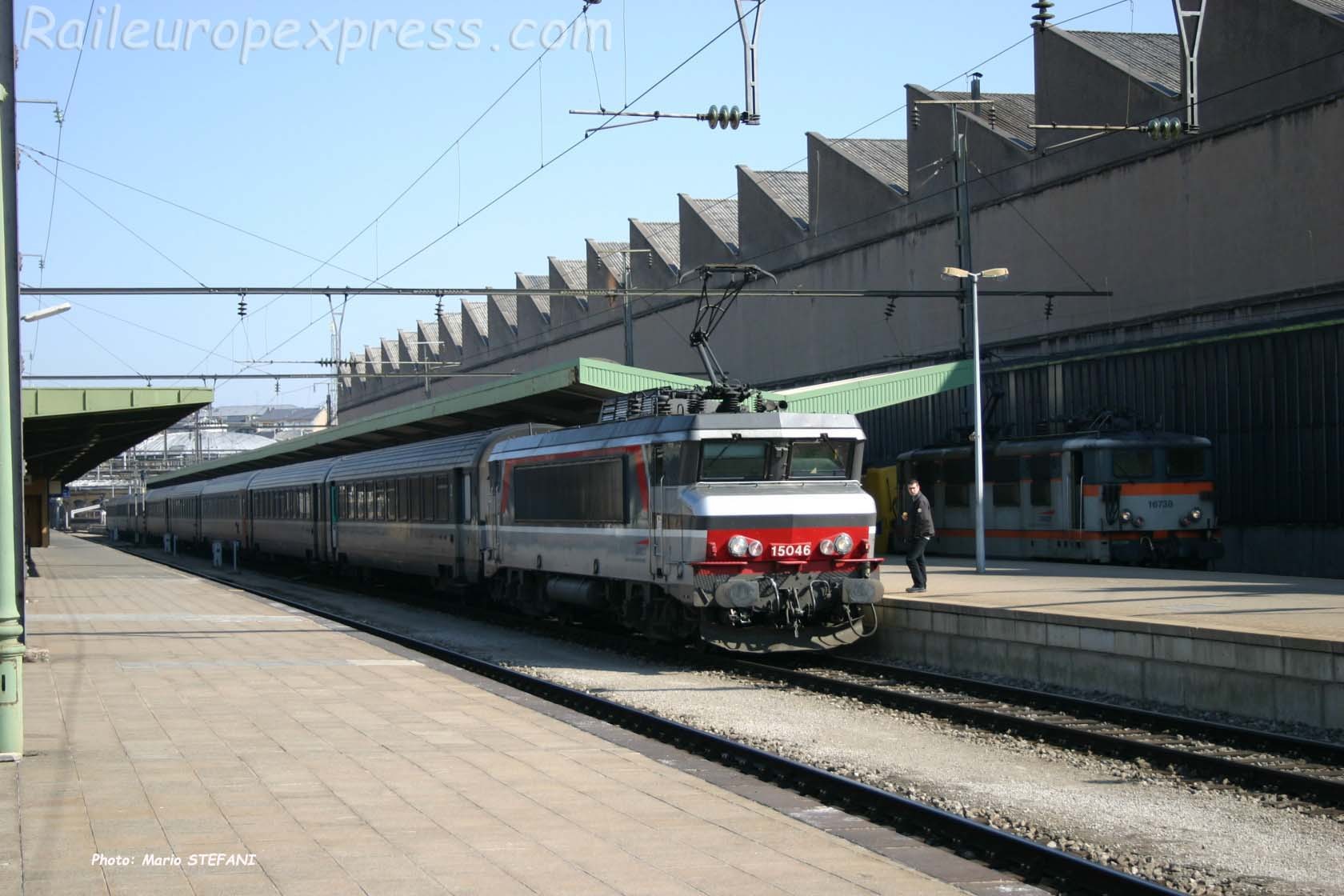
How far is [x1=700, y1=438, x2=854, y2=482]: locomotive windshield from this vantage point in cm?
1688

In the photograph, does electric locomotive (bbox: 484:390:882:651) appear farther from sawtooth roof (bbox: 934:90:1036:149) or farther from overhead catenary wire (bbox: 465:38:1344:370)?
sawtooth roof (bbox: 934:90:1036:149)

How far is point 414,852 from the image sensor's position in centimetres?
722

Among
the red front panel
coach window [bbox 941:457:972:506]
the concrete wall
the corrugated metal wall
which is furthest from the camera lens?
coach window [bbox 941:457:972:506]

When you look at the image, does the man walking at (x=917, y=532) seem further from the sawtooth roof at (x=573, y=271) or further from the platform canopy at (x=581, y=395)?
the sawtooth roof at (x=573, y=271)

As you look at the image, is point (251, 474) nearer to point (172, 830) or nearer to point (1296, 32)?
point (1296, 32)

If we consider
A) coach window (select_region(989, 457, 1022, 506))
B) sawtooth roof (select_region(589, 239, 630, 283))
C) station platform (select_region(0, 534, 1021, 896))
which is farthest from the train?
sawtooth roof (select_region(589, 239, 630, 283))

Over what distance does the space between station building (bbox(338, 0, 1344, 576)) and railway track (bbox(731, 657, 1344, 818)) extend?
301 inches

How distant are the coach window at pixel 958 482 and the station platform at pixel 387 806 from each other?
60.1 ft

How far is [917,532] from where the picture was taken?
1919 centimetres

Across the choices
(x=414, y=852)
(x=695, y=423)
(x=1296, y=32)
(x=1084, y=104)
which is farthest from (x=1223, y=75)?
(x=414, y=852)

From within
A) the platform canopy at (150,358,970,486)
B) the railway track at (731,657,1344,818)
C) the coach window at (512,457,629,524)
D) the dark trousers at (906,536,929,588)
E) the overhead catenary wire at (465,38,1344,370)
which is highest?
the overhead catenary wire at (465,38,1344,370)

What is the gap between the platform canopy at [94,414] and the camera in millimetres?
28453

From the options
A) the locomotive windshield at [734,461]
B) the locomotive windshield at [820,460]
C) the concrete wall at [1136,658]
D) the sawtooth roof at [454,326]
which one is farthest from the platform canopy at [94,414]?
the sawtooth roof at [454,326]

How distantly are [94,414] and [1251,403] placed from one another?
24828 mm
